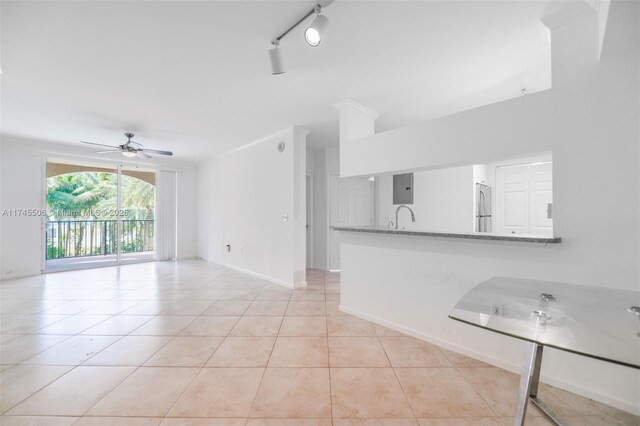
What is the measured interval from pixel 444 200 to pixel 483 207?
62 centimetres

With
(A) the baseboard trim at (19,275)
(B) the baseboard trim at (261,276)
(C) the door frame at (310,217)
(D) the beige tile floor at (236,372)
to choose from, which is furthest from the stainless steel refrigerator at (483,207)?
(A) the baseboard trim at (19,275)

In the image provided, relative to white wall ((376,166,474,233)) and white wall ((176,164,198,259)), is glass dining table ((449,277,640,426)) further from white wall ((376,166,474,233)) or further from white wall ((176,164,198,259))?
white wall ((176,164,198,259))

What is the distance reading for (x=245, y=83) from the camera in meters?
2.63

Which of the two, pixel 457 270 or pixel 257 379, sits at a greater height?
pixel 457 270

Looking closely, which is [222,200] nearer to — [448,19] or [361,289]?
→ [361,289]

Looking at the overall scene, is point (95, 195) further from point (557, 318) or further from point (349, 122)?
point (557, 318)

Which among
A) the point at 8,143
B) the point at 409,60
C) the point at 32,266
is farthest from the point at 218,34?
the point at 32,266

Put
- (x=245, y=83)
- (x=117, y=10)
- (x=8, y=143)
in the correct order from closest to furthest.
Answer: (x=117, y=10) → (x=245, y=83) → (x=8, y=143)

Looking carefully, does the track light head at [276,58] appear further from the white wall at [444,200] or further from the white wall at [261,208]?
the white wall at [444,200]

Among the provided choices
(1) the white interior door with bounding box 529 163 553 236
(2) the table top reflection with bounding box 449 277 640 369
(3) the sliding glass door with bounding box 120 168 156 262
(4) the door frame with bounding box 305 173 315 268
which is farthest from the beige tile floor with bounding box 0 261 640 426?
(3) the sliding glass door with bounding box 120 168 156 262

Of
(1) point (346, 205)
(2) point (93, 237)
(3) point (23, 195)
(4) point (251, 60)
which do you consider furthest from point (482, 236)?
(2) point (93, 237)

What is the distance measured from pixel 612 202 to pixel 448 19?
1.59 m

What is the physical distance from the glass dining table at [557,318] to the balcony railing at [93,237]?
7309 mm

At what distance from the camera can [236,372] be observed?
1.88 meters
